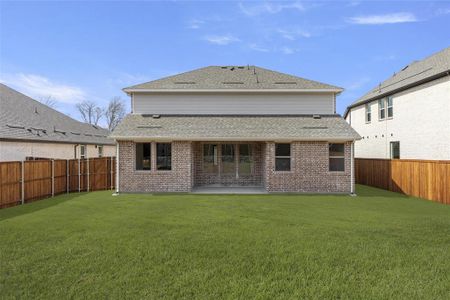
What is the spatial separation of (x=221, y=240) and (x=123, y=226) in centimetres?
307

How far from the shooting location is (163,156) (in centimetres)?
1461

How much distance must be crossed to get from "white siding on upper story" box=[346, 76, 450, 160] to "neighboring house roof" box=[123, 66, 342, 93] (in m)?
5.29

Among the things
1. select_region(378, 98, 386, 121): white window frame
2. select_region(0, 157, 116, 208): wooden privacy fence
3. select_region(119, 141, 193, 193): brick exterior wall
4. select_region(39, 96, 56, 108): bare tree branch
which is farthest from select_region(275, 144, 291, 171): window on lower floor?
select_region(39, 96, 56, 108): bare tree branch

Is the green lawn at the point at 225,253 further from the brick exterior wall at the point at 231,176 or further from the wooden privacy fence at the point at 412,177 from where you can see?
the brick exterior wall at the point at 231,176

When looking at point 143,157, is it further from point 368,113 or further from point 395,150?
point 368,113

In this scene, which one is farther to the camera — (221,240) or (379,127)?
(379,127)

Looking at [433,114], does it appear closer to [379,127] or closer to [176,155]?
[379,127]

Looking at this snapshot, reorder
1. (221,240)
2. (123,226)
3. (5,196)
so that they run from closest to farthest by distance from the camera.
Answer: (221,240)
(123,226)
(5,196)

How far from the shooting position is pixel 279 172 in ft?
47.2

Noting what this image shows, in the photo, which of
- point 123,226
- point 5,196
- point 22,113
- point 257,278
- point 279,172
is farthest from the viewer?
point 22,113

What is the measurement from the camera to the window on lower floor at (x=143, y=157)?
14.6 meters

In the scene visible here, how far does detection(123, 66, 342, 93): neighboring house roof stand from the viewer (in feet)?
53.1

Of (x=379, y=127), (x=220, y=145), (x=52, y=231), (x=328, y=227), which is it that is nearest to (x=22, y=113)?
(x=220, y=145)

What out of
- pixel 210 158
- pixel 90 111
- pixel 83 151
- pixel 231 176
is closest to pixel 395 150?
pixel 231 176
